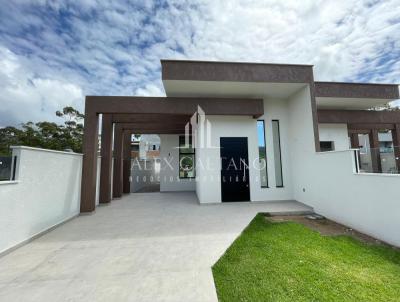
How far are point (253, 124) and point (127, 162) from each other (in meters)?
6.92

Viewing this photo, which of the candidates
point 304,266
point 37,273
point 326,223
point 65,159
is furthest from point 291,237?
point 65,159

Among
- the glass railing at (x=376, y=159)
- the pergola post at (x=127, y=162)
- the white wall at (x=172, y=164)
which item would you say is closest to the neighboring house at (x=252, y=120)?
the glass railing at (x=376, y=159)

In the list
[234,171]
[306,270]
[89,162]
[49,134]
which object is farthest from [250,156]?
[49,134]

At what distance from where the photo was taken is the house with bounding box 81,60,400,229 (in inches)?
223

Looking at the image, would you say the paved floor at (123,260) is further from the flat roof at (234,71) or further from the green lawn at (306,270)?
the flat roof at (234,71)

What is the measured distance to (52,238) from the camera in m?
3.88

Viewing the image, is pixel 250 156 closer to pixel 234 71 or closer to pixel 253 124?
pixel 253 124

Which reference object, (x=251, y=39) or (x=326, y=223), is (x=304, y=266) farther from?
(x=251, y=39)

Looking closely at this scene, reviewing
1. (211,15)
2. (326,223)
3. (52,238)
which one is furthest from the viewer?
(211,15)

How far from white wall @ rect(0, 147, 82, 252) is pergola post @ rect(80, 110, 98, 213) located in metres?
0.31

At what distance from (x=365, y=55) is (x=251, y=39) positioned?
4.25m

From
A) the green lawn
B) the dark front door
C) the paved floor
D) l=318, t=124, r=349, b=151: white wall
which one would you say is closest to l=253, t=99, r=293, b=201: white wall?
the dark front door

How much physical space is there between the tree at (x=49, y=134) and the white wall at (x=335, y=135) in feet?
48.3

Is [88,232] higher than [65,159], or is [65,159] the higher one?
[65,159]
